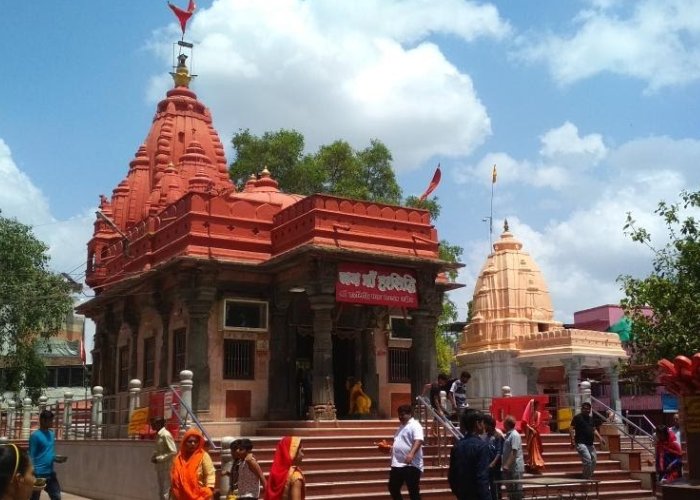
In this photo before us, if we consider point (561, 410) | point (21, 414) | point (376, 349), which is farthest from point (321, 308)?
point (21, 414)

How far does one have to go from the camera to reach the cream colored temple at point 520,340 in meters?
31.8

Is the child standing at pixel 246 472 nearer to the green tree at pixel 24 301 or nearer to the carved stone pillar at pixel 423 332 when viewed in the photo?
the carved stone pillar at pixel 423 332

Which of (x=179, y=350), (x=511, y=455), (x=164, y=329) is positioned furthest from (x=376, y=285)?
(x=511, y=455)

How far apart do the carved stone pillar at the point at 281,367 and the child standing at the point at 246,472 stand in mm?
9937

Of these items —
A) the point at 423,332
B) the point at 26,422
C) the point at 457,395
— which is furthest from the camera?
the point at 26,422

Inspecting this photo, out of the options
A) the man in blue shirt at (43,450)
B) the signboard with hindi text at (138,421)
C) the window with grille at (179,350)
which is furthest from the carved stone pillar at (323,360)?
the man in blue shirt at (43,450)

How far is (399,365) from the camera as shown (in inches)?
774

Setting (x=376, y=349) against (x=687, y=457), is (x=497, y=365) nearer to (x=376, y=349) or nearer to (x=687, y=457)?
(x=376, y=349)

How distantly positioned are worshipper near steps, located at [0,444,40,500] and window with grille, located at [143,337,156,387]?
16920mm

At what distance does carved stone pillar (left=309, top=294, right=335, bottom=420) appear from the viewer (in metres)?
16.1

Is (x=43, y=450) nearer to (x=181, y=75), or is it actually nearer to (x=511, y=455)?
(x=511, y=455)

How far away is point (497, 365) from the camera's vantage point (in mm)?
34625

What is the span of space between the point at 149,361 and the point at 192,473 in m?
13.4

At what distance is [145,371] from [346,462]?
28.3 feet
